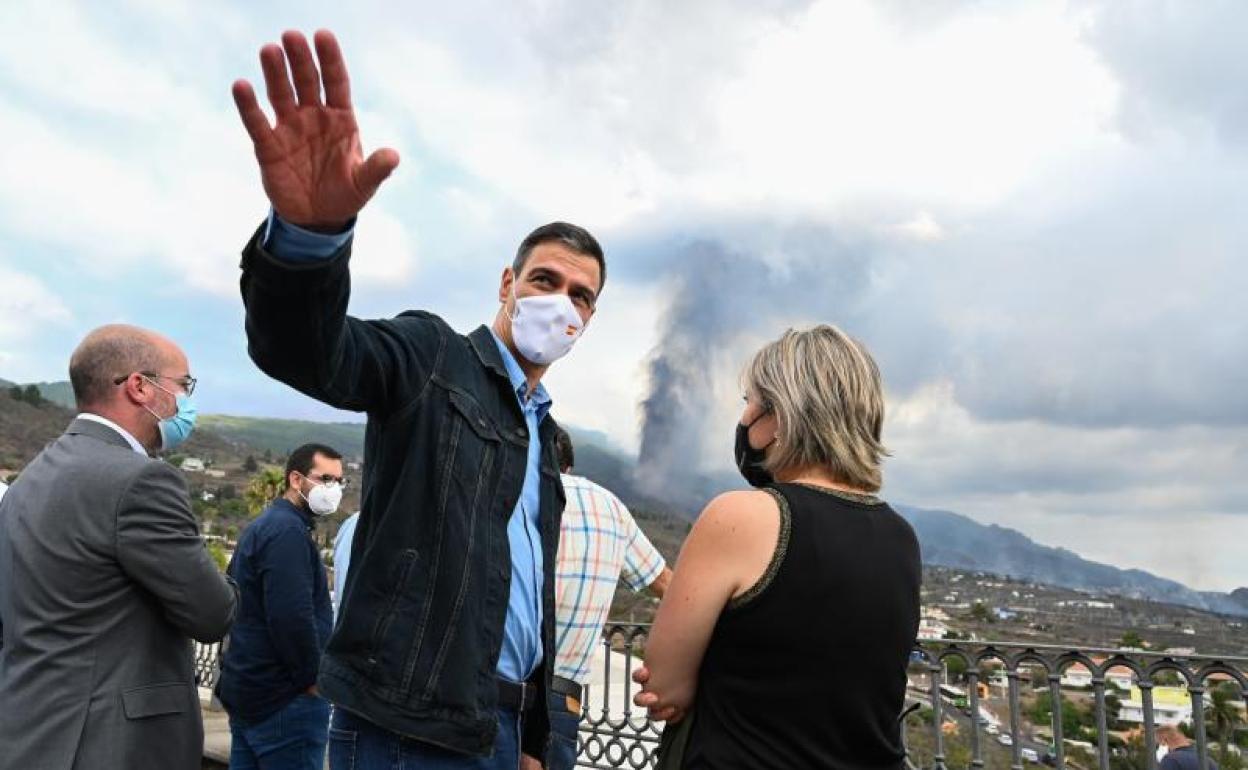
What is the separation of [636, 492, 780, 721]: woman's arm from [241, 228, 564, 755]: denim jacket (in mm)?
385

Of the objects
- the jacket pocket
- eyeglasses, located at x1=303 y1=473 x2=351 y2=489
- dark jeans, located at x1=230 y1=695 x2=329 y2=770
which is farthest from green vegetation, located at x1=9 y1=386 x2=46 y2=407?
the jacket pocket

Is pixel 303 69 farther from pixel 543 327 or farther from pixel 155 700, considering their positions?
pixel 155 700

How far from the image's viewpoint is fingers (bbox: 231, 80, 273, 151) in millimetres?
1275

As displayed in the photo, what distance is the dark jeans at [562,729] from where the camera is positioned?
2.98 m

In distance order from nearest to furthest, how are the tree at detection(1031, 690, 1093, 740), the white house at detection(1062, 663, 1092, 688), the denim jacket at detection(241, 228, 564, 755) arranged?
the denim jacket at detection(241, 228, 564, 755), the white house at detection(1062, 663, 1092, 688), the tree at detection(1031, 690, 1093, 740)

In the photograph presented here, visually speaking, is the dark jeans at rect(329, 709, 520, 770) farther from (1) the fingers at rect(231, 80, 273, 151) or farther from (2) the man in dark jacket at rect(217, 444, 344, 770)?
(2) the man in dark jacket at rect(217, 444, 344, 770)

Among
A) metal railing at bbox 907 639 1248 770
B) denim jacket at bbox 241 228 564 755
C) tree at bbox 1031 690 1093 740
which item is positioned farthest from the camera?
tree at bbox 1031 690 1093 740

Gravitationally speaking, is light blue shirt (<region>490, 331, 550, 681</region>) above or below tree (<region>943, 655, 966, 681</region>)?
above

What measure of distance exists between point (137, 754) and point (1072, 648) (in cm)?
402

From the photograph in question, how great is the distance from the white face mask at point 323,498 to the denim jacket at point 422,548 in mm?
3078

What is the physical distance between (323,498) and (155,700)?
2329 millimetres

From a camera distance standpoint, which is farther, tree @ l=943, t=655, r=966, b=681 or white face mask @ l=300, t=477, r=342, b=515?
white face mask @ l=300, t=477, r=342, b=515

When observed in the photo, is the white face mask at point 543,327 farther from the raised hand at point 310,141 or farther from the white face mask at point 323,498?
the white face mask at point 323,498

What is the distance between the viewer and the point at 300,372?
4.87ft
